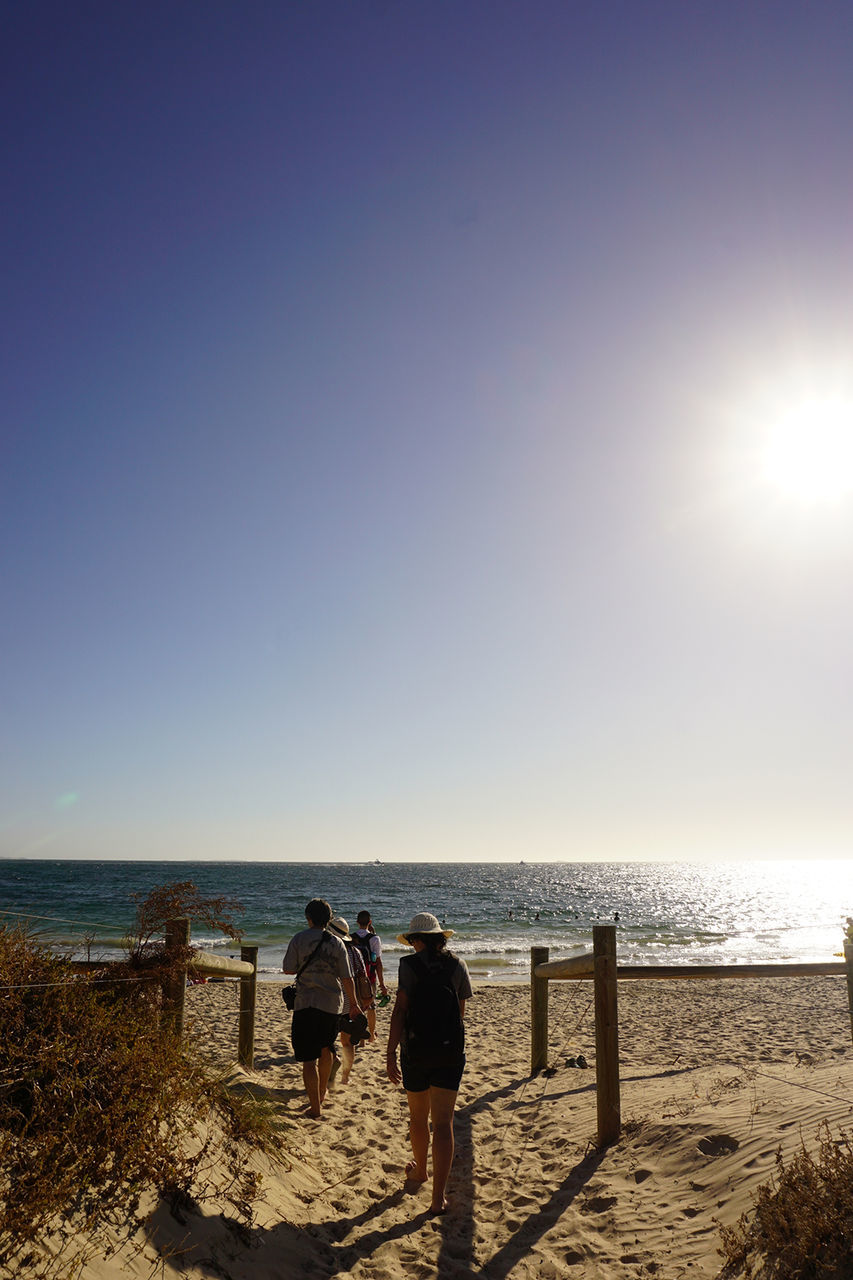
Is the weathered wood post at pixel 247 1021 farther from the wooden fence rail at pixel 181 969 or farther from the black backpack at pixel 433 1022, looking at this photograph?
the black backpack at pixel 433 1022

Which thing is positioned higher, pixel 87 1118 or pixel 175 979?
pixel 175 979

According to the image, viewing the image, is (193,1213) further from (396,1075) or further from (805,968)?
(805,968)

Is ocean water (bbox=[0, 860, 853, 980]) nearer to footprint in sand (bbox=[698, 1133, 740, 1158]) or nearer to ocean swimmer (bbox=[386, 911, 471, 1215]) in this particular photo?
ocean swimmer (bbox=[386, 911, 471, 1215])

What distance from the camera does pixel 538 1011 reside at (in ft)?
27.6

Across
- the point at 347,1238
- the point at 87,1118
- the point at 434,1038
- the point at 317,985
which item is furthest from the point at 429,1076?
the point at 87,1118

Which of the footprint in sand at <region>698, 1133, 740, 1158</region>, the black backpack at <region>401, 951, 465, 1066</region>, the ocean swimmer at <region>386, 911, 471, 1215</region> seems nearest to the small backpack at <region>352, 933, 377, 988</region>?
the ocean swimmer at <region>386, 911, 471, 1215</region>

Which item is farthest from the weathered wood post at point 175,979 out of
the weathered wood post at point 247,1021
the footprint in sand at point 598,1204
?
the footprint in sand at point 598,1204

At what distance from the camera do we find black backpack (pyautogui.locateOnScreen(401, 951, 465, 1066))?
4.96 meters

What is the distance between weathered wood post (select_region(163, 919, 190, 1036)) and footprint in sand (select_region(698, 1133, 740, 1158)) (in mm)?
3704

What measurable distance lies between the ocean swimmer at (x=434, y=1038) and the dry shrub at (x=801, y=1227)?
1.78 metres

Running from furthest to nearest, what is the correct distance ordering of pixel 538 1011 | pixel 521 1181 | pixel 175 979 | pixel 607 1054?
pixel 538 1011 < pixel 607 1054 < pixel 521 1181 < pixel 175 979

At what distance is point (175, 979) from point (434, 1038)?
6.26 feet

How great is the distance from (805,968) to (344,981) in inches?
163

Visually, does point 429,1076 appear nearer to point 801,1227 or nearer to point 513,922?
point 801,1227
